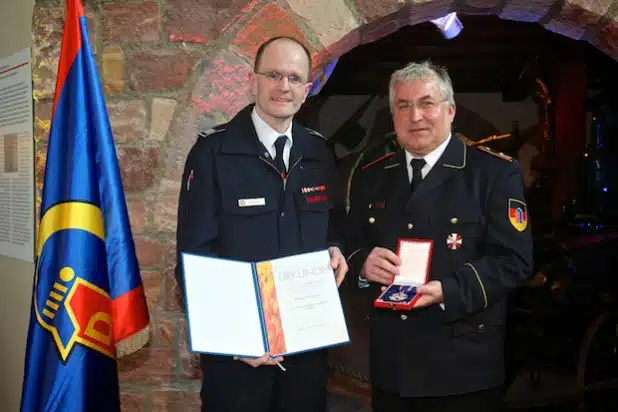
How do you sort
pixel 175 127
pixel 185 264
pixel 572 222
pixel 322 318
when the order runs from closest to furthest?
pixel 185 264 < pixel 322 318 < pixel 175 127 < pixel 572 222

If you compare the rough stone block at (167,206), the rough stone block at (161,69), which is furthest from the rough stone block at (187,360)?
the rough stone block at (161,69)

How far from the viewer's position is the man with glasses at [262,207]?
178cm

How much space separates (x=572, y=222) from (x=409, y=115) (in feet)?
11.1

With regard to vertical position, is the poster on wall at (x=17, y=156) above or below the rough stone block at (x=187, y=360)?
above

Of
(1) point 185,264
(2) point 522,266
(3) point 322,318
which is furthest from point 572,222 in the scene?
(1) point 185,264

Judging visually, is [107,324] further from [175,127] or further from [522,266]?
[522,266]

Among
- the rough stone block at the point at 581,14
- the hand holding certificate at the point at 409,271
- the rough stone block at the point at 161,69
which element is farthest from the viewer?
the rough stone block at the point at 161,69

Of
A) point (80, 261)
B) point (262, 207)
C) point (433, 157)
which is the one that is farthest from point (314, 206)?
point (80, 261)

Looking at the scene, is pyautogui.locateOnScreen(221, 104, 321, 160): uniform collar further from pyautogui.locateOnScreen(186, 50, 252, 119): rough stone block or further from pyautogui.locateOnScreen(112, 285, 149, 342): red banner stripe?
pyautogui.locateOnScreen(112, 285, 149, 342): red banner stripe

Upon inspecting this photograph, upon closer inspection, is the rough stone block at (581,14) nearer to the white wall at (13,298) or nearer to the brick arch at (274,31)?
the brick arch at (274,31)

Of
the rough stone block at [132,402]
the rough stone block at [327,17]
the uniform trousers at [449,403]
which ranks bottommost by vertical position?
the rough stone block at [132,402]

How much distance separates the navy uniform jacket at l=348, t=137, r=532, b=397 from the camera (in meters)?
1.73

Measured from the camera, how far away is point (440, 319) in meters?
1.81

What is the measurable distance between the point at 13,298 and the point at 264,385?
1575mm
